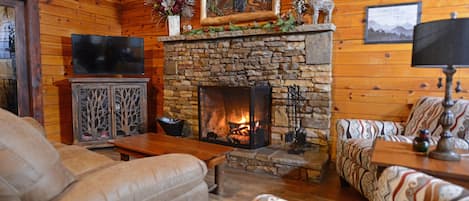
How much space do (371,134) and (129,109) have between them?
3.13 meters

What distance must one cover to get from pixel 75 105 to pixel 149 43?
1.53 m

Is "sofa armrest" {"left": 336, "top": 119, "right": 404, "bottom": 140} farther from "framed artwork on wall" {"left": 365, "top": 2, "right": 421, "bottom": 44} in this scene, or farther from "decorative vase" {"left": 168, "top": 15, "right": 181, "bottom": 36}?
"decorative vase" {"left": 168, "top": 15, "right": 181, "bottom": 36}

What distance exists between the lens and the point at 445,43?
1.50 meters

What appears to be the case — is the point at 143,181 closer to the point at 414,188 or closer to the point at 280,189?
the point at 414,188

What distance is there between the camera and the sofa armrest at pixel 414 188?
2.55 ft

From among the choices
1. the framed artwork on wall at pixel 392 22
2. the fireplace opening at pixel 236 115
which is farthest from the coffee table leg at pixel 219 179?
the framed artwork on wall at pixel 392 22

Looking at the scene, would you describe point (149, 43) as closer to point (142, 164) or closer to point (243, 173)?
point (243, 173)

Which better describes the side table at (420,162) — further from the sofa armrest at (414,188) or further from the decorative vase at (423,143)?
the sofa armrest at (414,188)

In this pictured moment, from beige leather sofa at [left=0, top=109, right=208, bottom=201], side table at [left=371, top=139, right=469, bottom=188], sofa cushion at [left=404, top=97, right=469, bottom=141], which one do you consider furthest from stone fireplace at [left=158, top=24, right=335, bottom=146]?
beige leather sofa at [left=0, top=109, right=208, bottom=201]

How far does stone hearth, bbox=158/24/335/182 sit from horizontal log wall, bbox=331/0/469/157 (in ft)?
1.01

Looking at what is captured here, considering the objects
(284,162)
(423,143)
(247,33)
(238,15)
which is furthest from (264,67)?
(423,143)

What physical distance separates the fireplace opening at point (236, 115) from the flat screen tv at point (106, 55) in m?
1.32

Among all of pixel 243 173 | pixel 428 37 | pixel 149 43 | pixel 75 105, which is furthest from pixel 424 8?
pixel 75 105

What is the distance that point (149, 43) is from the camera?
16.1 feet
